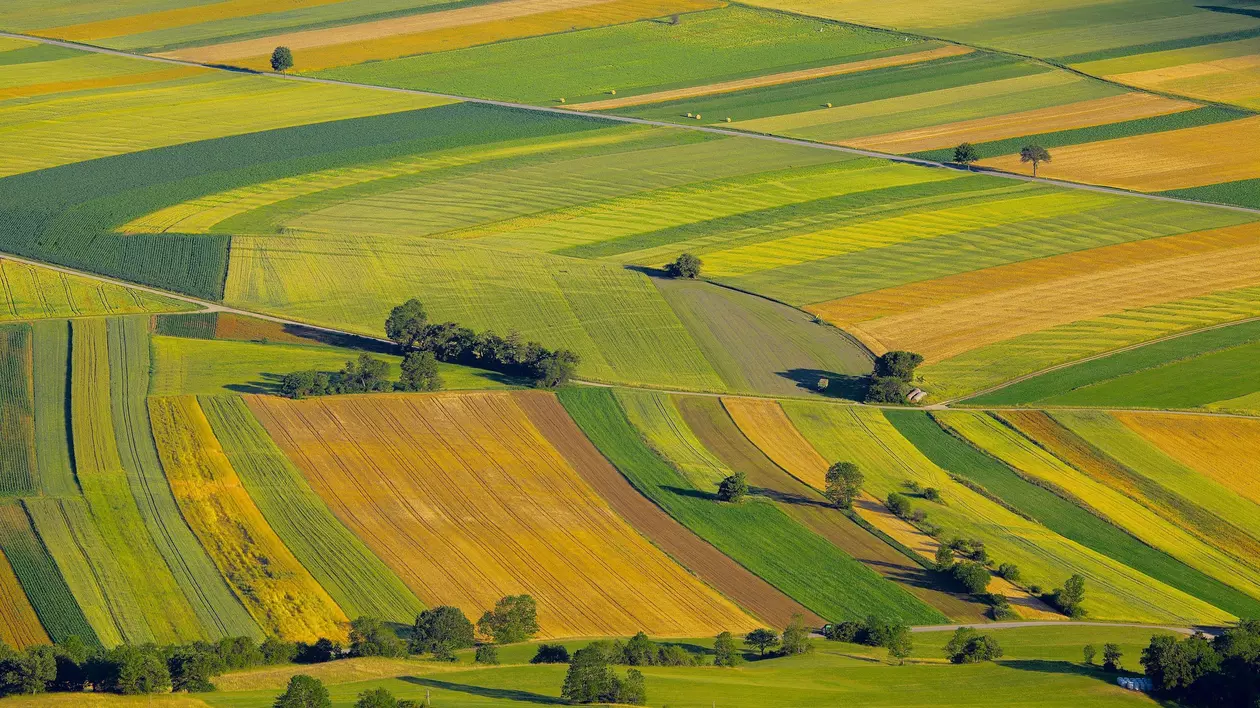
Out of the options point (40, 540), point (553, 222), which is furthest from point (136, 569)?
point (553, 222)

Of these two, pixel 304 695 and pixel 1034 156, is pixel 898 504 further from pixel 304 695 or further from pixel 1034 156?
pixel 1034 156

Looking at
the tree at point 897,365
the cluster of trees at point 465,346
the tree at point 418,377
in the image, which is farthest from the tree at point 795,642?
the tree at point 418,377

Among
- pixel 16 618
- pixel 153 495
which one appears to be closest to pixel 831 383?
pixel 153 495

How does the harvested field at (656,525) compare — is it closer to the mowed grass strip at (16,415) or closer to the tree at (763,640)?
the tree at (763,640)

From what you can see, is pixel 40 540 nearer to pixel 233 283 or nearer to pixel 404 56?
pixel 233 283

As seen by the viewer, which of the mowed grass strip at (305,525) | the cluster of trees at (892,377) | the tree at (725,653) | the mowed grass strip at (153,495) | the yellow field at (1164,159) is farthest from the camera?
the yellow field at (1164,159)
